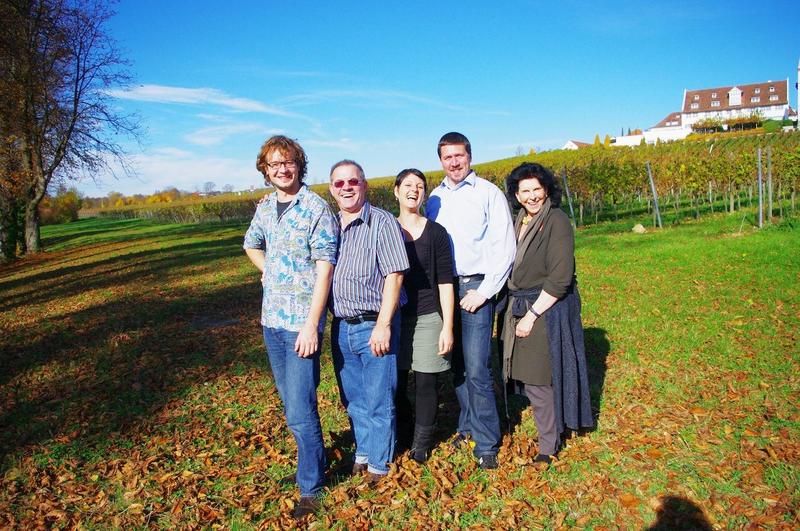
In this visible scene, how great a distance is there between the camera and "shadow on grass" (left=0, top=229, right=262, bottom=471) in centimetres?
512

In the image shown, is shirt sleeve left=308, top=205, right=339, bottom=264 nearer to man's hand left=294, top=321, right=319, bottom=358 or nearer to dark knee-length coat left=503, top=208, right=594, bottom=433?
man's hand left=294, top=321, right=319, bottom=358

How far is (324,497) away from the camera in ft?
11.2

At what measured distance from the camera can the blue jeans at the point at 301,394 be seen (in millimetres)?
3049

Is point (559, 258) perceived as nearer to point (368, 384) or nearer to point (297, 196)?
point (368, 384)

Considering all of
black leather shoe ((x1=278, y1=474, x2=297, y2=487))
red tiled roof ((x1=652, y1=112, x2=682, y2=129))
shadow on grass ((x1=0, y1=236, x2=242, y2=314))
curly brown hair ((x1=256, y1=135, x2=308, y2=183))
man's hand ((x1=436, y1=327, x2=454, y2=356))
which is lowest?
black leather shoe ((x1=278, y1=474, x2=297, y2=487))

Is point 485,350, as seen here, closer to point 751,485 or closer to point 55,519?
point 751,485

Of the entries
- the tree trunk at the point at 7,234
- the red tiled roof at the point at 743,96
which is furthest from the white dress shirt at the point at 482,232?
the red tiled roof at the point at 743,96

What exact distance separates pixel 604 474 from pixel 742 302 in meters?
5.28

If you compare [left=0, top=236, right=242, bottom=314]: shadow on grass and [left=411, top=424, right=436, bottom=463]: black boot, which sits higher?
[left=0, top=236, right=242, bottom=314]: shadow on grass

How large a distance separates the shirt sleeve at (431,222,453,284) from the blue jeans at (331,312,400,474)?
391 millimetres

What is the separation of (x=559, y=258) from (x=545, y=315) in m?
0.41

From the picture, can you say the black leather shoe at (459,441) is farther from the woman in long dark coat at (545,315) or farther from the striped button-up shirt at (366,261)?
the striped button-up shirt at (366,261)

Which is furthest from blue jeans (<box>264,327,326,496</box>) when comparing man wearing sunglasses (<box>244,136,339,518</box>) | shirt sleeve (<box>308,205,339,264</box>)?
shirt sleeve (<box>308,205,339,264</box>)

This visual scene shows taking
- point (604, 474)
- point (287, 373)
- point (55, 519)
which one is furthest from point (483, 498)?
point (55, 519)
